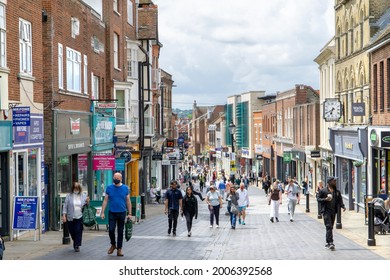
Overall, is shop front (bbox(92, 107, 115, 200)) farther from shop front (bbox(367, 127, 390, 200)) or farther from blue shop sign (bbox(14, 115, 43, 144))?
shop front (bbox(367, 127, 390, 200))

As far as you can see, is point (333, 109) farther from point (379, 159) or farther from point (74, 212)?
point (74, 212)

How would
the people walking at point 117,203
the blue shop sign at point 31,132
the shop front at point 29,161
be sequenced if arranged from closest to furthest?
the people walking at point 117,203 → the blue shop sign at point 31,132 → the shop front at point 29,161

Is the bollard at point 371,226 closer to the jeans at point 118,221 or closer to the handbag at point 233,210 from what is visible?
the jeans at point 118,221

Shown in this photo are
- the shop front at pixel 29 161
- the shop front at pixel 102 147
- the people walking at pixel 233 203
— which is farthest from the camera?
the shop front at pixel 102 147

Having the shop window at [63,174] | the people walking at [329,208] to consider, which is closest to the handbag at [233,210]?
the shop window at [63,174]

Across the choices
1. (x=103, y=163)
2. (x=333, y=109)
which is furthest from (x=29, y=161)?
(x=333, y=109)

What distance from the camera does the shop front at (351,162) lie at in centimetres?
3362

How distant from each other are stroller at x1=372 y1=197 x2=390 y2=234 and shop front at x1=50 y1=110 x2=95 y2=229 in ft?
31.0

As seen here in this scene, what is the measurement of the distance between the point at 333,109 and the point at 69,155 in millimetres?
16547

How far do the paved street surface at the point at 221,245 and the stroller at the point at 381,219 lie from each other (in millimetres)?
434

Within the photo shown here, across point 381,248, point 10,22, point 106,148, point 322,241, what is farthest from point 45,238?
point 106,148

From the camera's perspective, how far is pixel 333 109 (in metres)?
40.2

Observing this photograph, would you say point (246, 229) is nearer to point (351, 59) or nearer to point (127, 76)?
point (351, 59)

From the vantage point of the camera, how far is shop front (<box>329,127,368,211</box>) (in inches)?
1324
